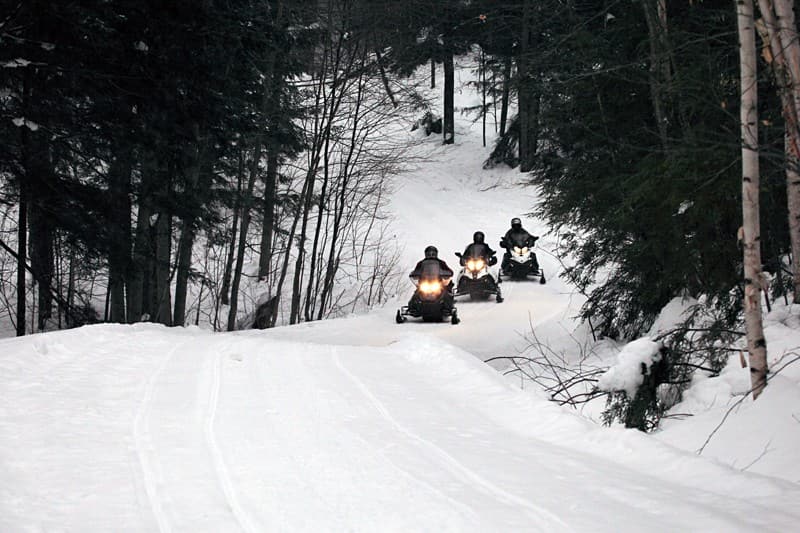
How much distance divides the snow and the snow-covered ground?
1.51 ft

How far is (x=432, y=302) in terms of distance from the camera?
674 inches

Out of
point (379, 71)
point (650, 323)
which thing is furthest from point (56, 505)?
point (379, 71)

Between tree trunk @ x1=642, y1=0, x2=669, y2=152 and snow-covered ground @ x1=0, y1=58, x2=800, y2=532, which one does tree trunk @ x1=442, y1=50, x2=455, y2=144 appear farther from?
snow-covered ground @ x1=0, y1=58, x2=800, y2=532

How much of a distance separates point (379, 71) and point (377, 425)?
14.8 meters

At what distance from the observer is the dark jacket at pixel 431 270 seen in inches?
694

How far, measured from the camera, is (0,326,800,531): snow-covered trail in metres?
3.58

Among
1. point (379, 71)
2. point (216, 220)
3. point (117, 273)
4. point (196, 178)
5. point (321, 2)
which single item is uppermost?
point (321, 2)

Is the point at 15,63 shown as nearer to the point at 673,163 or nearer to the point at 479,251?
the point at 673,163

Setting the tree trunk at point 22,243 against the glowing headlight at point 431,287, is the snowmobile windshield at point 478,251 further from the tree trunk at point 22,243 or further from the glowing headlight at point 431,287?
the tree trunk at point 22,243

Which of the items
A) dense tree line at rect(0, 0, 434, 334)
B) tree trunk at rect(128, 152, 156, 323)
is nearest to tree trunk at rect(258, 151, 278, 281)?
dense tree line at rect(0, 0, 434, 334)

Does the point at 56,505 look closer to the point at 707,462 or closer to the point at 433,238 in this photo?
the point at 707,462

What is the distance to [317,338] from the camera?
1426 cm

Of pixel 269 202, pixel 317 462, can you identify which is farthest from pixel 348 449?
pixel 269 202

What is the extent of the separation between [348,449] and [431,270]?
1301cm
